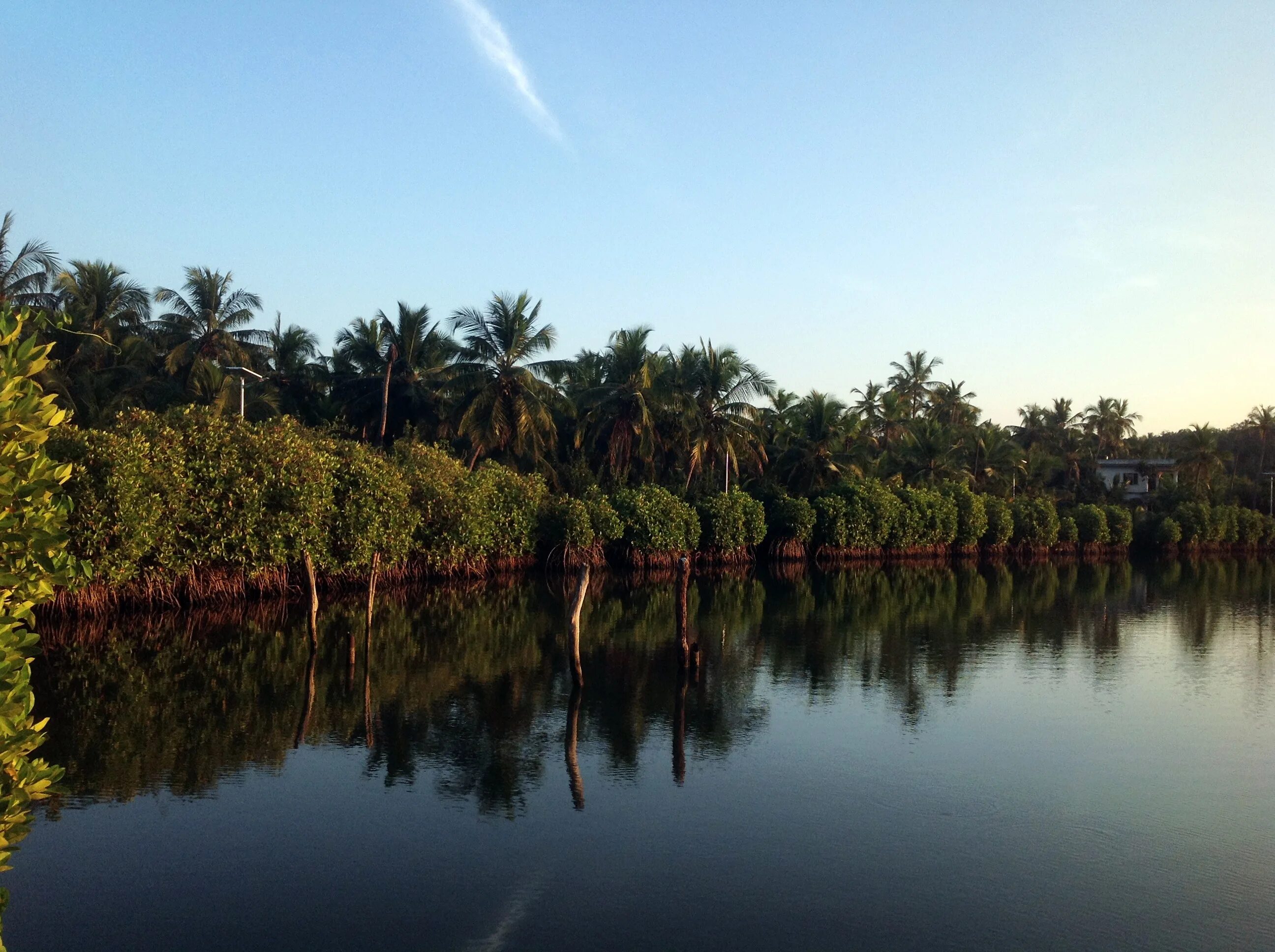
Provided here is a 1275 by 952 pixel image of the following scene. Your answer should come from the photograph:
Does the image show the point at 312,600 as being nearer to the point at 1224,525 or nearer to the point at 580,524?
the point at 580,524

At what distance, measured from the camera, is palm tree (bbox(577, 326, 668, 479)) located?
1837 inches

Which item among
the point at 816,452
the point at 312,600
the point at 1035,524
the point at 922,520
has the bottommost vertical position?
the point at 312,600

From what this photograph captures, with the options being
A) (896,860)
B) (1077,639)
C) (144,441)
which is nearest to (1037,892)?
(896,860)

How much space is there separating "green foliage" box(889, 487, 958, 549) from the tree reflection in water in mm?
18521

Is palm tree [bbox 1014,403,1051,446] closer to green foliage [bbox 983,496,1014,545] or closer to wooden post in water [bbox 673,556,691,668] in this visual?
green foliage [bbox 983,496,1014,545]

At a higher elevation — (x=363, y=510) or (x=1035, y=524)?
(x=363, y=510)

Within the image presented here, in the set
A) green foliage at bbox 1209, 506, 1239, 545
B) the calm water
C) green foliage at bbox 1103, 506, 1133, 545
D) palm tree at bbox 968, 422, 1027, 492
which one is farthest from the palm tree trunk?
green foliage at bbox 1209, 506, 1239, 545

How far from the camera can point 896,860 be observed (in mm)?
10320

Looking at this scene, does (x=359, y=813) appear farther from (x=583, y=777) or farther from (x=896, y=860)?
(x=896, y=860)

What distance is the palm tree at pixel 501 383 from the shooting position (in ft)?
143

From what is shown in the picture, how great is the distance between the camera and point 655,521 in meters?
44.9

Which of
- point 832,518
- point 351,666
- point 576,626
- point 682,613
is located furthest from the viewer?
point 832,518

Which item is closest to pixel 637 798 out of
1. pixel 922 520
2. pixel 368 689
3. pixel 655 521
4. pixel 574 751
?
pixel 574 751

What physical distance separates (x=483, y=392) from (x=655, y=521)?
972 centimetres
